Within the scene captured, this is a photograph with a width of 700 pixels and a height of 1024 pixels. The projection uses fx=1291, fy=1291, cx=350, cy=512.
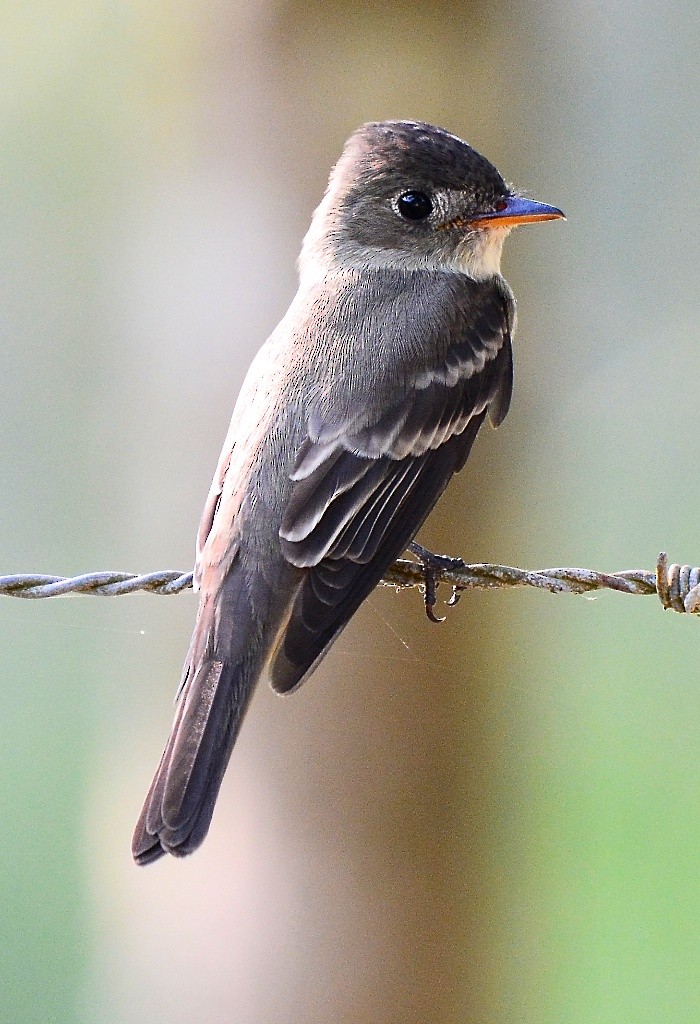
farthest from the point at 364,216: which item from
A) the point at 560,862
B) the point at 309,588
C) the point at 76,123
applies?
the point at 76,123

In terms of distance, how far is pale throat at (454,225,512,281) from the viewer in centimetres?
314

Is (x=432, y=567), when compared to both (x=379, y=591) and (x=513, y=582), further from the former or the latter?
(x=379, y=591)

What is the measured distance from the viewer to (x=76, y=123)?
575cm

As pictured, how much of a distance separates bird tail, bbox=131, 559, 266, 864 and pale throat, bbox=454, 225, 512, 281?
1.04 m

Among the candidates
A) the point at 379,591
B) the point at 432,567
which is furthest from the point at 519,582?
the point at 379,591

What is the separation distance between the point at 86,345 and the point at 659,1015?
11.0 feet

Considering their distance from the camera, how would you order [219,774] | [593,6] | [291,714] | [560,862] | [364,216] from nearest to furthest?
[219,774] < [364,216] < [291,714] < [560,862] < [593,6]

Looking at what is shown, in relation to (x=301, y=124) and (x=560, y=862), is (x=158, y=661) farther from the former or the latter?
(x=301, y=124)

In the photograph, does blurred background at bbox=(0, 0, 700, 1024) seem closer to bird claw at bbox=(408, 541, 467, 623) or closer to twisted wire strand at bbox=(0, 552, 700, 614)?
bird claw at bbox=(408, 541, 467, 623)

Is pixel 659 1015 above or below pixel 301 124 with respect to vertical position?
below

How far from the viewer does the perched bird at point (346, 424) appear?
2.46 m

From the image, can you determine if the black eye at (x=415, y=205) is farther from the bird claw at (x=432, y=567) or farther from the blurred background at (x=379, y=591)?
the blurred background at (x=379, y=591)

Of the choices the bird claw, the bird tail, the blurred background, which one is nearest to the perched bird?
the bird tail

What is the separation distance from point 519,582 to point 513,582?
2cm
